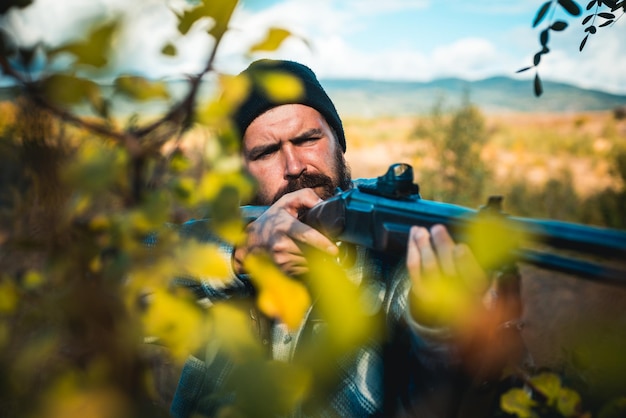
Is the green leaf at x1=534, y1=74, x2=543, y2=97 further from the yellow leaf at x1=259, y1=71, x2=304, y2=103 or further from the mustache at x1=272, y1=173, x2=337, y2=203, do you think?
the mustache at x1=272, y1=173, x2=337, y2=203

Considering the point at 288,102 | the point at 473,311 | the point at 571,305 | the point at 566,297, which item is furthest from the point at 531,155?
the point at 473,311

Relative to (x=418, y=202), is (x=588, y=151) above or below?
below

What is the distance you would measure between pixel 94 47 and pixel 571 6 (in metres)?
1.25

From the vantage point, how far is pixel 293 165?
2938 millimetres

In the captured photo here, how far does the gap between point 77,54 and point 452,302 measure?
1.95 ft

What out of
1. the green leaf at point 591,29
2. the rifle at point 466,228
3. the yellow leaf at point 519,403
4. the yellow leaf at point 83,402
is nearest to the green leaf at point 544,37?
the green leaf at point 591,29

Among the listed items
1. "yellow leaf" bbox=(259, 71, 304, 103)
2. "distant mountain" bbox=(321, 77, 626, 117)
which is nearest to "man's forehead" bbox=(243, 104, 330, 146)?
"yellow leaf" bbox=(259, 71, 304, 103)

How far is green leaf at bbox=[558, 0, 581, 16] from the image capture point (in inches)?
45.8

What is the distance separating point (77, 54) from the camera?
1.63 feet

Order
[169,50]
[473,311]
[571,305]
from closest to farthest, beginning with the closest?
→ [169,50], [473,311], [571,305]

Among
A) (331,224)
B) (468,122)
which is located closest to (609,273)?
(331,224)

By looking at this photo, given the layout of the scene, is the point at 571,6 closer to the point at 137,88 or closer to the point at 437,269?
the point at 437,269

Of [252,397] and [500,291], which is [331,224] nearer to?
[500,291]

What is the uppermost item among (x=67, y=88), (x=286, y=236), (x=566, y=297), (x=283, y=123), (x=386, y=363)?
(x=67, y=88)
